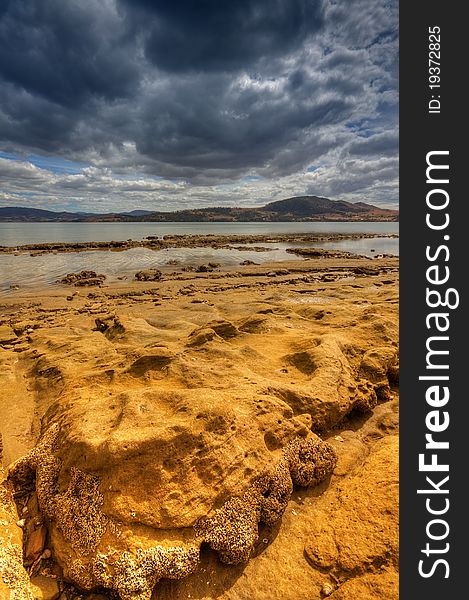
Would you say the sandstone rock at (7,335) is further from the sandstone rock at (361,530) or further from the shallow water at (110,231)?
the shallow water at (110,231)

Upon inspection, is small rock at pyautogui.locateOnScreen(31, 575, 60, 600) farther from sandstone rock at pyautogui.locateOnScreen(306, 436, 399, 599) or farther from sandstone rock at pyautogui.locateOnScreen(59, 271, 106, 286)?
sandstone rock at pyautogui.locateOnScreen(59, 271, 106, 286)

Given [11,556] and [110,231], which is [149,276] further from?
[110,231]

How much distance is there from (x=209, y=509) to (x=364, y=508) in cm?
176

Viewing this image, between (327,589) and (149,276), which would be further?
(149,276)

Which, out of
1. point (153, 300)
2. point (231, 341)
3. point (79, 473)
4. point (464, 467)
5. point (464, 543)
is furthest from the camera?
point (153, 300)

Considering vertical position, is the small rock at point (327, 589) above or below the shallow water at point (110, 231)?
below

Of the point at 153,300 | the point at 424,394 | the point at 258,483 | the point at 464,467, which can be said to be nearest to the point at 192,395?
the point at 258,483

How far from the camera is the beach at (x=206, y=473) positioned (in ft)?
9.78

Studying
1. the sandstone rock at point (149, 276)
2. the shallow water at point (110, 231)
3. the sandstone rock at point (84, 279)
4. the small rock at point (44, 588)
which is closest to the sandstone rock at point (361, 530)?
the small rock at point (44, 588)

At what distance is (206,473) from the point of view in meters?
3.40

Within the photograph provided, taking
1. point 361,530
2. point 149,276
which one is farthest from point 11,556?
point 149,276

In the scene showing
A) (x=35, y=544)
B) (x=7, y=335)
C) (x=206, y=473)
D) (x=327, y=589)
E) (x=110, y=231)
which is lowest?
(x=327, y=589)

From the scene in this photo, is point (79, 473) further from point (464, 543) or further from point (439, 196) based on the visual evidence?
point (439, 196)

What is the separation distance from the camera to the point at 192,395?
422cm
